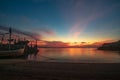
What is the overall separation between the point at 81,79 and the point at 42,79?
3.10 metres

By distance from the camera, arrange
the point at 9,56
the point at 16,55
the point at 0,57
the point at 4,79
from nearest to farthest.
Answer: the point at 4,79
the point at 0,57
the point at 9,56
the point at 16,55

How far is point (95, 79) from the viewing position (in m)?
11.7

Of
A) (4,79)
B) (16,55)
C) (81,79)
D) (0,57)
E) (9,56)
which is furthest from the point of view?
(16,55)

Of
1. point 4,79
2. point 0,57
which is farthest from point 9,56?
point 4,79

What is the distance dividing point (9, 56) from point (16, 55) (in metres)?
5.58

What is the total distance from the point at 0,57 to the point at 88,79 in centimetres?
3768

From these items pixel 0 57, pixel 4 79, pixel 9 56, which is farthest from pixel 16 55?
pixel 4 79

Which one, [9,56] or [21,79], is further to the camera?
[9,56]

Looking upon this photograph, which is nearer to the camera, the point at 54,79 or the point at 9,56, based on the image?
the point at 54,79

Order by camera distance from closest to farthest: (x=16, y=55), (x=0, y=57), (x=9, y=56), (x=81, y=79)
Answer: (x=81, y=79)
(x=0, y=57)
(x=9, y=56)
(x=16, y=55)

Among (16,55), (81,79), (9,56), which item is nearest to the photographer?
(81,79)

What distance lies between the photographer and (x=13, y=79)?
10945mm

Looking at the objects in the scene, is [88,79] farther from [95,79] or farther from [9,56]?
[9,56]

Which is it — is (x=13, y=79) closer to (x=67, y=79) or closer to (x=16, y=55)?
(x=67, y=79)
